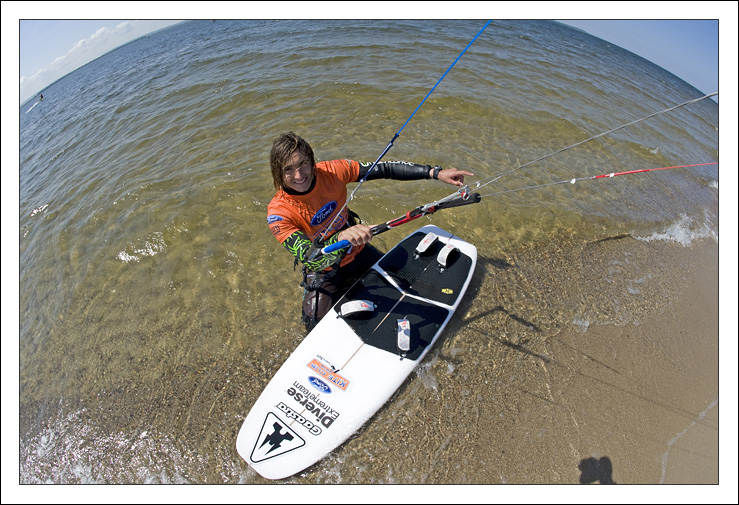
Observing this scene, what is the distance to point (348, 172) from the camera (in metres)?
4.15

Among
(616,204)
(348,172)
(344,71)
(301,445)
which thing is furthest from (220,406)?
(344,71)

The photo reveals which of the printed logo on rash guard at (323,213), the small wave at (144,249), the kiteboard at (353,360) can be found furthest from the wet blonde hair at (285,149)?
the small wave at (144,249)

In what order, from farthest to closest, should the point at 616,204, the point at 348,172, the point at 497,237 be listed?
the point at 616,204 < the point at 497,237 < the point at 348,172

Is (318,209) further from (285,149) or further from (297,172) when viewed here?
(285,149)

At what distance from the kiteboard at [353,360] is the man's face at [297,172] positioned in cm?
180

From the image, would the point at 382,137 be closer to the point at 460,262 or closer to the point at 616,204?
the point at 460,262

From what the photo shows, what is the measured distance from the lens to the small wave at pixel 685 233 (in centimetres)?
675

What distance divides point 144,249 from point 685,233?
37.6 ft

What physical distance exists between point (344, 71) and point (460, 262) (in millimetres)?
10155

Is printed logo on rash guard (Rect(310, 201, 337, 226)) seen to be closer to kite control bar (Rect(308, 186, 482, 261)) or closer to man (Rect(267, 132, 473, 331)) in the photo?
man (Rect(267, 132, 473, 331))

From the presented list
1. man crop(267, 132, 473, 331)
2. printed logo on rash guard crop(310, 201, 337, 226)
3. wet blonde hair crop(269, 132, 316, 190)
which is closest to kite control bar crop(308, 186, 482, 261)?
man crop(267, 132, 473, 331)

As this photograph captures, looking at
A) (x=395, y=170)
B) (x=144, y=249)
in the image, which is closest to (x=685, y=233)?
(x=395, y=170)

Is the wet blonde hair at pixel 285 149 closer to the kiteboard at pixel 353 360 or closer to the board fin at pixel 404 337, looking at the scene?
the kiteboard at pixel 353 360

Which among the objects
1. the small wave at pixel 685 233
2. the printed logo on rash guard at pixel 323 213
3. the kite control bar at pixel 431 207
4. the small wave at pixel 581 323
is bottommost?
the small wave at pixel 685 233
